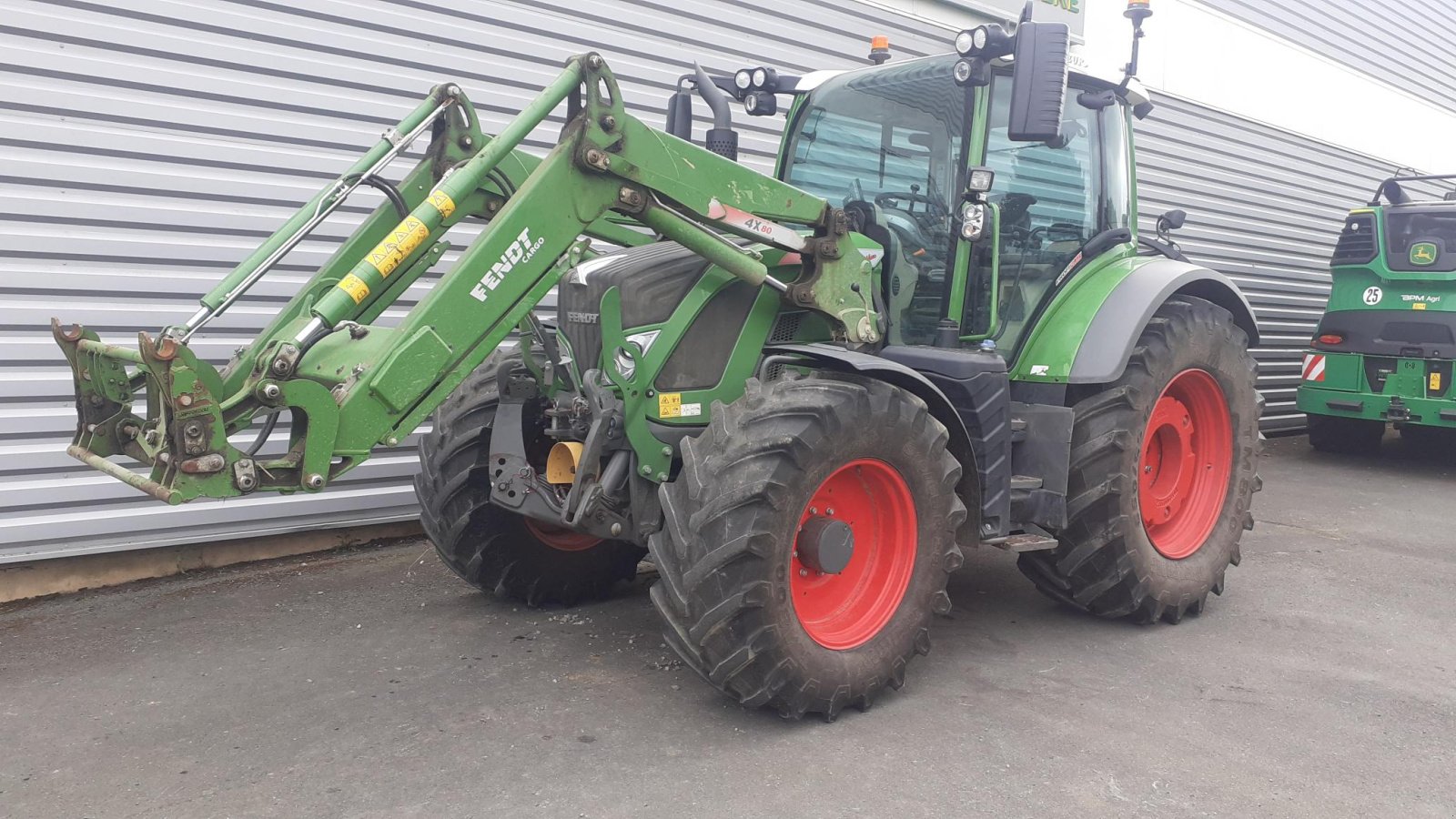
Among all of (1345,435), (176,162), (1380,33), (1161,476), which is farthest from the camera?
(1380,33)

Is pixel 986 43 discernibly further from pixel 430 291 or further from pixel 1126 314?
pixel 430 291

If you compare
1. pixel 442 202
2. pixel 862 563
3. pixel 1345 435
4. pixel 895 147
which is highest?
pixel 895 147

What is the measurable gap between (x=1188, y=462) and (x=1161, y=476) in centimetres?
16

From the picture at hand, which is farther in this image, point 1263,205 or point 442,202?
point 1263,205

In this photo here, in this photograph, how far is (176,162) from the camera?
5227mm

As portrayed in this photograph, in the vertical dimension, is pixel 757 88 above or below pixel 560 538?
above

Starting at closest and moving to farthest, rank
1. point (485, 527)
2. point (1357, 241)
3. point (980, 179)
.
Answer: point (980, 179) → point (485, 527) → point (1357, 241)

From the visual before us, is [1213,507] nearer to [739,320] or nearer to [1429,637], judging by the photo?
[1429,637]

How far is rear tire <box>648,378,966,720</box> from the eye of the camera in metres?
3.35

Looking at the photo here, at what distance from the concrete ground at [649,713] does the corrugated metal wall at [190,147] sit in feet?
1.96

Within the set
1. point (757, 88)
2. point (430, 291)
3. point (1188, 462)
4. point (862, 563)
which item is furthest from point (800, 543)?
point (1188, 462)

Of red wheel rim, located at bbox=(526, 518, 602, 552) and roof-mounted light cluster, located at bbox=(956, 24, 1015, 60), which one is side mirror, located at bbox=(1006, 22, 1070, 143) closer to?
roof-mounted light cluster, located at bbox=(956, 24, 1015, 60)

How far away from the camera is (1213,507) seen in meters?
5.11

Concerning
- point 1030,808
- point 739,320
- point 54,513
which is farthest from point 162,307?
point 1030,808
